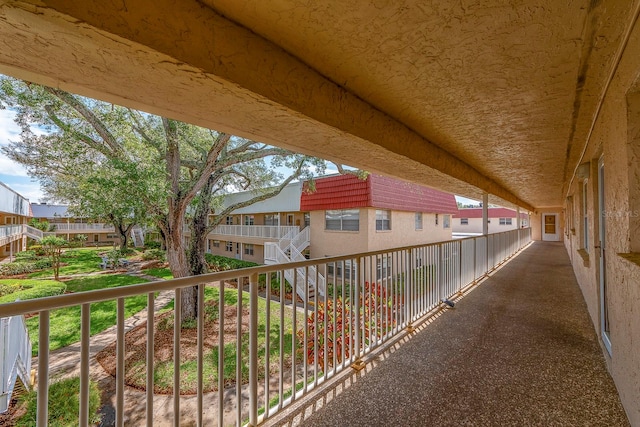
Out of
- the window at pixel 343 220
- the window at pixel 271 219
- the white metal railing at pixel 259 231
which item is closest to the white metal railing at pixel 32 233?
the white metal railing at pixel 259 231

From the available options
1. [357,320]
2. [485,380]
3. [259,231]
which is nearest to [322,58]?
[357,320]

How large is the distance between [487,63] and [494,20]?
397mm

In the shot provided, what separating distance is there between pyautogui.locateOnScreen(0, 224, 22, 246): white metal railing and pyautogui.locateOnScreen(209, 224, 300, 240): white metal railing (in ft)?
39.2

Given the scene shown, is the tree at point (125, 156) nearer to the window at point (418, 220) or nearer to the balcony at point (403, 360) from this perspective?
the balcony at point (403, 360)

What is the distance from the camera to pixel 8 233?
656 inches

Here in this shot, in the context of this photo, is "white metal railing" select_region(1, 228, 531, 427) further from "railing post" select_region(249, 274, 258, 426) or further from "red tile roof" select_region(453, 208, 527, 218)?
"red tile roof" select_region(453, 208, 527, 218)

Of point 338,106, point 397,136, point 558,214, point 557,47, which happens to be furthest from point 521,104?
point 558,214

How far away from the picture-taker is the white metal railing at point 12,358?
7.62 feet

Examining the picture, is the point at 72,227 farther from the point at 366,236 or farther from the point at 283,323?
the point at 283,323

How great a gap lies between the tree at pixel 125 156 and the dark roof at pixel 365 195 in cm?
354

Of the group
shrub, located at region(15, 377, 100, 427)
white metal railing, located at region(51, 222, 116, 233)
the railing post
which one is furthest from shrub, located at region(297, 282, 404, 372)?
white metal railing, located at region(51, 222, 116, 233)

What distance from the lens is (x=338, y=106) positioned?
1883mm

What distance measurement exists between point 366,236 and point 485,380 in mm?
7639

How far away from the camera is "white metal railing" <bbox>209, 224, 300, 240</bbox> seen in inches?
496
